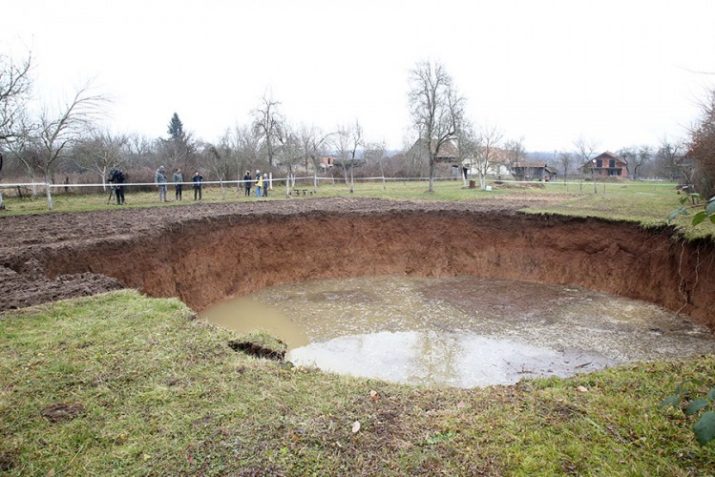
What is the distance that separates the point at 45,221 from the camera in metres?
13.8

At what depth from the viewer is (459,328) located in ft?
35.5

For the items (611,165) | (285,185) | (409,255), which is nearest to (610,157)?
(611,165)

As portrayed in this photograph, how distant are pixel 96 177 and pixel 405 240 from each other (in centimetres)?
2413

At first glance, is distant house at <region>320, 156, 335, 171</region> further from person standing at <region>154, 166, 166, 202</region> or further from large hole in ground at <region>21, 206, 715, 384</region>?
large hole in ground at <region>21, 206, 715, 384</region>

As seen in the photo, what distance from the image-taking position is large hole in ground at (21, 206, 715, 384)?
1118 cm

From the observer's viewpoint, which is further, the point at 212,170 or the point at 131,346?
the point at 212,170

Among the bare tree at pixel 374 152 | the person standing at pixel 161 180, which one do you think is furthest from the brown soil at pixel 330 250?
the bare tree at pixel 374 152

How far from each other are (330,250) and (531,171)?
53.5 metres

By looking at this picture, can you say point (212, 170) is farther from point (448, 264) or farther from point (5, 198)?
point (448, 264)

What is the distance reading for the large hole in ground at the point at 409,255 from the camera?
11180 mm

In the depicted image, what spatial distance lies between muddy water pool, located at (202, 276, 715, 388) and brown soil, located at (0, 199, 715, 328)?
87cm

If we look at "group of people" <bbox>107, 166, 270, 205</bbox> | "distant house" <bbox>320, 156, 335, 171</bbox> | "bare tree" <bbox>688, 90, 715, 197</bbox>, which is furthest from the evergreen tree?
"bare tree" <bbox>688, 90, 715, 197</bbox>

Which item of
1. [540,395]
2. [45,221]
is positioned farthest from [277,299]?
[540,395]

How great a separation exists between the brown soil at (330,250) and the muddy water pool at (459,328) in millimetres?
874
